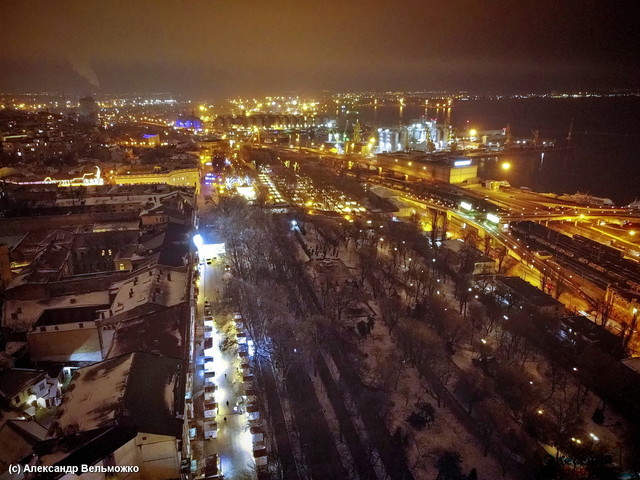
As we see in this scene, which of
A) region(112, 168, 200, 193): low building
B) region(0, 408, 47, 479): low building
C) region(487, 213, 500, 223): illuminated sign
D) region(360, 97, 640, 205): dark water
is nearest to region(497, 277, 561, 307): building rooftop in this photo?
region(487, 213, 500, 223): illuminated sign

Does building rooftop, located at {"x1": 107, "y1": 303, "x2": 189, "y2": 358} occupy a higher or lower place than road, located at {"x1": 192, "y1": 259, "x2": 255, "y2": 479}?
higher

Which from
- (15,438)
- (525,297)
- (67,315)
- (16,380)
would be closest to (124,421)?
(15,438)

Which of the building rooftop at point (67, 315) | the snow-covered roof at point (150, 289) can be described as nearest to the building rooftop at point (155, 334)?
the snow-covered roof at point (150, 289)

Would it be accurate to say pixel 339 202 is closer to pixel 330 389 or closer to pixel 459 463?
pixel 330 389

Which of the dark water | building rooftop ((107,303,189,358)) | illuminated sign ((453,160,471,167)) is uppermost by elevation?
building rooftop ((107,303,189,358))

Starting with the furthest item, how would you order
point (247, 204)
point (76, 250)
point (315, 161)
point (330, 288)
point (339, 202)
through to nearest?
point (315, 161) → point (339, 202) → point (247, 204) → point (76, 250) → point (330, 288)

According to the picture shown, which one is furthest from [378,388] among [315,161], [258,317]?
[315,161]

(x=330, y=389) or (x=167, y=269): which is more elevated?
(x=167, y=269)

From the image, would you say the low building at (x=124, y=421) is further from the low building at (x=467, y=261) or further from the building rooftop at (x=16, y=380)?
the low building at (x=467, y=261)

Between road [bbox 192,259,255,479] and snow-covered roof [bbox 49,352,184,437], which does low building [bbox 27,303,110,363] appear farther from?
snow-covered roof [bbox 49,352,184,437]
